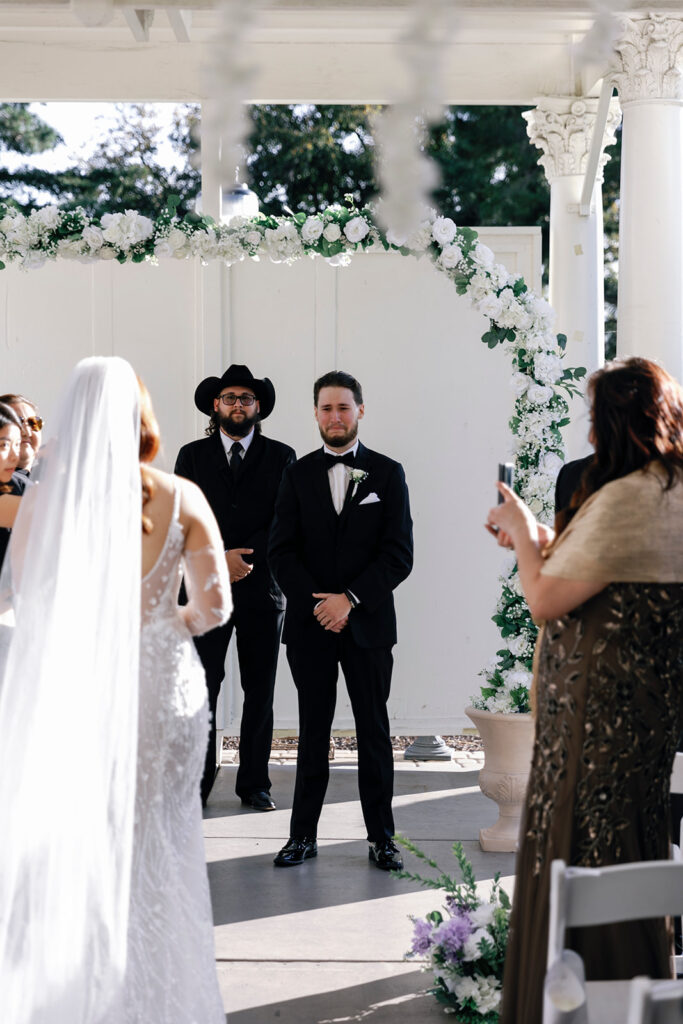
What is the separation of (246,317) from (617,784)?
198 inches

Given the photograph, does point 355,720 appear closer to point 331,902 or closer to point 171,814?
point 331,902

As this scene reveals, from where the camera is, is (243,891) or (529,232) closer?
(243,891)

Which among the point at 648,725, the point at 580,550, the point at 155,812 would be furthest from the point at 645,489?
the point at 155,812

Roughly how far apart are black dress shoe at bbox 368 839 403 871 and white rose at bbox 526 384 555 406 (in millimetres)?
2081

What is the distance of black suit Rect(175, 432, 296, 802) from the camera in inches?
245

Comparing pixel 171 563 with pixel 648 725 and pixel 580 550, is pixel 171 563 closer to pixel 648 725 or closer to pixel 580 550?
pixel 580 550

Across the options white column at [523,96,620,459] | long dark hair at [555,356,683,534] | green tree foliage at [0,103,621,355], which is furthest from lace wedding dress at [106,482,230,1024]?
green tree foliage at [0,103,621,355]

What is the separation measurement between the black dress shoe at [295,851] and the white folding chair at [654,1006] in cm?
361

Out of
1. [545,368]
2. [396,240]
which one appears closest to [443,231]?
[396,240]

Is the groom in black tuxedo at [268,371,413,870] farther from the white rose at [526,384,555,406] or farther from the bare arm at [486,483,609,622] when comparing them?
the bare arm at [486,483,609,622]

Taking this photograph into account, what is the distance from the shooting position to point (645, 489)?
116 inches

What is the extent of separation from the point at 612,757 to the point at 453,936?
1.06 metres

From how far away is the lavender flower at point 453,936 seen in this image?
3760mm

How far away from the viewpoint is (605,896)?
7.42 ft
